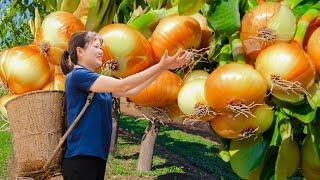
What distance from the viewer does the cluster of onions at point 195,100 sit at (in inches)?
71.4

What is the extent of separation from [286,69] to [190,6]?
40 cm

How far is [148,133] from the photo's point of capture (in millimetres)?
8453

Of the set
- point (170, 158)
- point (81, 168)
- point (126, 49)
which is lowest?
point (170, 158)

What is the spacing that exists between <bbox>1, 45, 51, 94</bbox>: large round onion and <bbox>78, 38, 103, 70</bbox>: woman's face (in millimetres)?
191

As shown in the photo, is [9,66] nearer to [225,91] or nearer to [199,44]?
[199,44]

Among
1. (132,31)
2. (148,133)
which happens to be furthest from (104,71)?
(148,133)

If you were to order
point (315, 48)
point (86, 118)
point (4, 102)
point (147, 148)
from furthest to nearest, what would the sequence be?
point (147, 148), point (86, 118), point (4, 102), point (315, 48)

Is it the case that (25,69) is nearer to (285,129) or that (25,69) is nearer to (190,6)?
(190,6)

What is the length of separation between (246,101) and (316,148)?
1.18 feet

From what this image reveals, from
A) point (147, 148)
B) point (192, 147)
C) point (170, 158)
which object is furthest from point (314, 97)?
point (192, 147)

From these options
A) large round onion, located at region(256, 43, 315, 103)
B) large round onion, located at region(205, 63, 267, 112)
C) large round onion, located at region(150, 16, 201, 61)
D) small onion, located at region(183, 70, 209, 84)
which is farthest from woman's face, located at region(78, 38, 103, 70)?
large round onion, located at region(256, 43, 315, 103)

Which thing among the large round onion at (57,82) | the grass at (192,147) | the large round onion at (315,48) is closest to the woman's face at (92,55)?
the large round onion at (57,82)

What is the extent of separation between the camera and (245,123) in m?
1.78

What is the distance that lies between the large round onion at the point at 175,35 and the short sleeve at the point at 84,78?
0.47 meters
